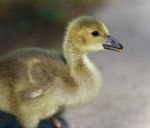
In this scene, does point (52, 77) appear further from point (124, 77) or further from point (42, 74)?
point (124, 77)

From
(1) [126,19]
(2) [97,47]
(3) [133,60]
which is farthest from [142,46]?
(2) [97,47]

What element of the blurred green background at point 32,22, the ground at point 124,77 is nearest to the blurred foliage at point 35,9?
the blurred green background at point 32,22

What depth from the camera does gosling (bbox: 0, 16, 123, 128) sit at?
435 centimetres

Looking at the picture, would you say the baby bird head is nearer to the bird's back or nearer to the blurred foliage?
the bird's back

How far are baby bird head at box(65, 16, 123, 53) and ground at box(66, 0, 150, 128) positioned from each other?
971 millimetres

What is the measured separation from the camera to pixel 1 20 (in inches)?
306

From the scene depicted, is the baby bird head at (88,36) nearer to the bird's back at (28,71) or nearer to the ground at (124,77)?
the bird's back at (28,71)

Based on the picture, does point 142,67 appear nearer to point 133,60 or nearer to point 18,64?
point 133,60

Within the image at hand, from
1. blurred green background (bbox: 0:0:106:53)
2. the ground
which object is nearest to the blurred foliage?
blurred green background (bbox: 0:0:106:53)

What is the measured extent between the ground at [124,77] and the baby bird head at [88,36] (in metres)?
0.97

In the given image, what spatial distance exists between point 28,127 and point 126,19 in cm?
410

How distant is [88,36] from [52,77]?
0.39 m

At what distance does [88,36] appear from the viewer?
14.9ft

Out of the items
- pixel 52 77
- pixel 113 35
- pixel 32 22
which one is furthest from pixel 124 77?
pixel 52 77
